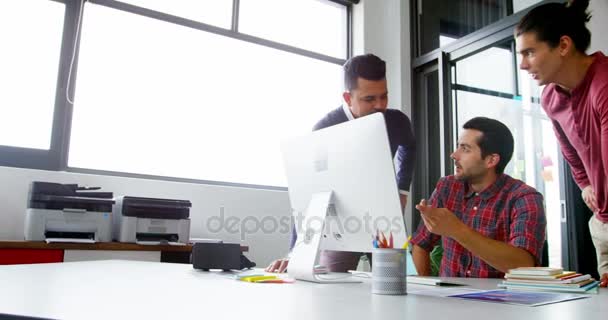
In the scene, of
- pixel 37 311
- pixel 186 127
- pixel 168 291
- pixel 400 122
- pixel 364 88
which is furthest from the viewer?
pixel 186 127

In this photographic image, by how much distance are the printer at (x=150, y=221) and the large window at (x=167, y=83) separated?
1.94ft

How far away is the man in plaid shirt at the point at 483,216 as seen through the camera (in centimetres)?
139

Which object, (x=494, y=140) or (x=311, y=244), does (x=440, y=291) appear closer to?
(x=311, y=244)

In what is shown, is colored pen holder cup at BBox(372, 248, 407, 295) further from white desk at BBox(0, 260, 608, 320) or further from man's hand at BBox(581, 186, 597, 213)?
man's hand at BBox(581, 186, 597, 213)

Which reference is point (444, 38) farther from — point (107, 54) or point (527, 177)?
point (107, 54)

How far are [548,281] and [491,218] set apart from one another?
60 centimetres

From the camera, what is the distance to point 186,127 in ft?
10.8

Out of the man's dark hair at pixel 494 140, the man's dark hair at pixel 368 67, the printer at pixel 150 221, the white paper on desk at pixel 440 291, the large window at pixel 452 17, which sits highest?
the large window at pixel 452 17

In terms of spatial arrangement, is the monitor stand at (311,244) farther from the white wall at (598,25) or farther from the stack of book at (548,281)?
the white wall at (598,25)

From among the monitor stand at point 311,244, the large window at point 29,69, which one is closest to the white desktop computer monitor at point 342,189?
the monitor stand at point 311,244

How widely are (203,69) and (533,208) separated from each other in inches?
97.2

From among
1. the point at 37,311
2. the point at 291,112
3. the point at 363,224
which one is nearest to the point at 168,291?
the point at 37,311

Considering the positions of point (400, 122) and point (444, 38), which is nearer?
point (400, 122)

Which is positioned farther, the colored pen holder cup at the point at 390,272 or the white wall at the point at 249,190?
the white wall at the point at 249,190
